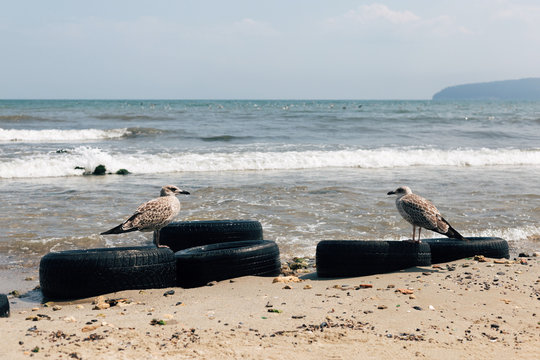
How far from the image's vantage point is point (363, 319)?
5066mm

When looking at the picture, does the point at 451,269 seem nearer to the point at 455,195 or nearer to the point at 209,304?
the point at 209,304

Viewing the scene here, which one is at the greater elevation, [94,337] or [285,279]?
[94,337]

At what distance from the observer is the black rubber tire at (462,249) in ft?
24.7

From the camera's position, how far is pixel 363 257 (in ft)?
22.7

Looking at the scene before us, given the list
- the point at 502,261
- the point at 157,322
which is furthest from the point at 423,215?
the point at 157,322

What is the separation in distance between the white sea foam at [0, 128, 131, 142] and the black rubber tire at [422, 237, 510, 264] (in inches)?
1040

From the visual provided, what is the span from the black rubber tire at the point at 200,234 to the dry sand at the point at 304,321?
138 centimetres

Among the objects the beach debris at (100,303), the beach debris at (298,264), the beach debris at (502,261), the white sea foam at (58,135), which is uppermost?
the white sea foam at (58,135)

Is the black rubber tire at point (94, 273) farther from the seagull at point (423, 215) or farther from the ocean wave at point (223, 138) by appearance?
the ocean wave at point (223, 138)

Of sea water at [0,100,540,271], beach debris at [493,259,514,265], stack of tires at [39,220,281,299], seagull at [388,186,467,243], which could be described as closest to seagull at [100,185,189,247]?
stack of tires at [39,220,281,299]

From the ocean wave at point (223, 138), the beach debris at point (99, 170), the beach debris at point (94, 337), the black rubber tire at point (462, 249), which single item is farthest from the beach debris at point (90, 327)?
the ocean wave at point (223, 138)

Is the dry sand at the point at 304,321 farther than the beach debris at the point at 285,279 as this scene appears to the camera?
No

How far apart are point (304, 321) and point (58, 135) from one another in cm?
2968

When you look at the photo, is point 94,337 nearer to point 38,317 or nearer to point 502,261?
point 38,317
